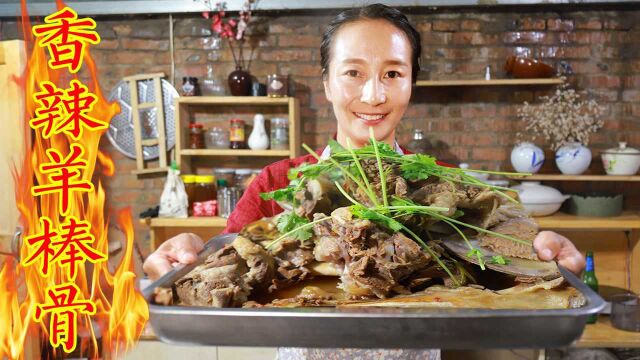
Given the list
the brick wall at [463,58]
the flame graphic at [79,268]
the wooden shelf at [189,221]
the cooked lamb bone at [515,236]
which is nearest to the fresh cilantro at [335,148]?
the cooked lamb bone at [515,236]

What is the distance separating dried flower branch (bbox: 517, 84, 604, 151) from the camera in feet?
9.84

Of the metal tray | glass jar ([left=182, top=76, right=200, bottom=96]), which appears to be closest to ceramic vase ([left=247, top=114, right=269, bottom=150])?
glass jar ([left=182, top=76, right=200, bottom=96])

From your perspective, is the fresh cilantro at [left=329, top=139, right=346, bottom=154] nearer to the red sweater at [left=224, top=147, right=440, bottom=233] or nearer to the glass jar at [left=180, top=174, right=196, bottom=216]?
the red sweater at [left=224, top=147, right=440, bottom=233]

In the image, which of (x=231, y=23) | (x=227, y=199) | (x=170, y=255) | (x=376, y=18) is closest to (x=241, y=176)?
(x=227, y=199)

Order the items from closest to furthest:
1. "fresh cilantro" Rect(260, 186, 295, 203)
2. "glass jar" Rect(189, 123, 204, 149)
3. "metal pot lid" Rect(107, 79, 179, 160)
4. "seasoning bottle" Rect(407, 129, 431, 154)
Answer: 1. "fresh cilantro" Rect(260, 186, 295, 203)
2. "seasoning bottle" Rect(407, 129, 431, 154)
3. "glass jar" Rect(189, 123, 204, 149)
4. "metal pot lid" Rect(107, 79, 179, 160)

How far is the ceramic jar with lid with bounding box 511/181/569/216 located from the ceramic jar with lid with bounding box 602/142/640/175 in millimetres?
321

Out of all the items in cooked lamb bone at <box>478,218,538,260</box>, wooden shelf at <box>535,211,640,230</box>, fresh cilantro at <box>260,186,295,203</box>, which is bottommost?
wooden shelf at <box>535,211,640,230</box>

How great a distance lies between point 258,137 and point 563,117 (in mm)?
1699

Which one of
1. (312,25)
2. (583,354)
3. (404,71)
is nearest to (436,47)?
(312,25)

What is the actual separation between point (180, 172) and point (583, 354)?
7.73ft

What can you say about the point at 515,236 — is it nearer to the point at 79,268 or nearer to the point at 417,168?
the point at 417,168

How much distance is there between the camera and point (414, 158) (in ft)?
2.73

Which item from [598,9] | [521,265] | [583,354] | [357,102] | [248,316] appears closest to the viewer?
[248,316]

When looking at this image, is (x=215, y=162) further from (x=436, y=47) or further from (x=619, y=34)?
(x=619, y=34)
